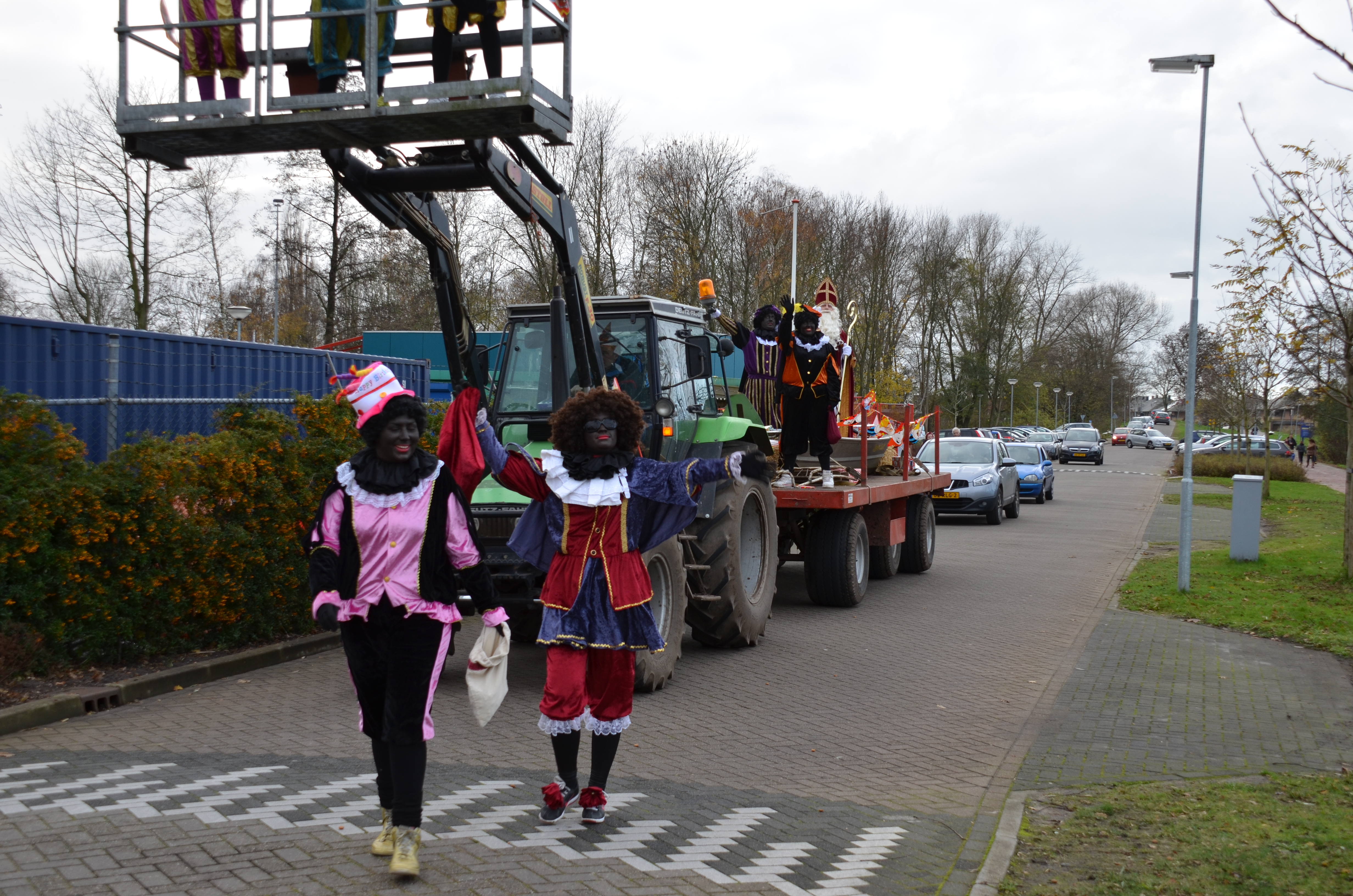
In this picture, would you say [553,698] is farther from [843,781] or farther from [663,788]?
[843,781]

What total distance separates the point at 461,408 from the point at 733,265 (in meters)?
30.6

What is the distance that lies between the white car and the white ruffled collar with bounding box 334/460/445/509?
257ft

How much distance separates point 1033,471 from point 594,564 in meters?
24.6

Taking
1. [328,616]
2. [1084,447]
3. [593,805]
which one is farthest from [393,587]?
[1084,447]

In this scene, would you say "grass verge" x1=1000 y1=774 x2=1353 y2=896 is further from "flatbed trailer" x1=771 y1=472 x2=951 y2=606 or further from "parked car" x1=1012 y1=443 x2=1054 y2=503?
"parked car" x1=1012 y1=443 x2=1054 y2=503

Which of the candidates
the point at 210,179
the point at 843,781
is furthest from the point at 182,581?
the point at 210,179

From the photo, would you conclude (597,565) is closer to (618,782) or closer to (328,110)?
(618,782)

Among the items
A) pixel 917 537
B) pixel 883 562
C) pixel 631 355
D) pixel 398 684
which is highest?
pixel 631 355

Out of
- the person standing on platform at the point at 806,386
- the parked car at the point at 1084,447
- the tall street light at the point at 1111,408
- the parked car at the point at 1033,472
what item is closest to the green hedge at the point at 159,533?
the person standing on platform at the point at 806,386

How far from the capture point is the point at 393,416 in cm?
Answer: 431

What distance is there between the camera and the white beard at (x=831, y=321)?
12.0 m

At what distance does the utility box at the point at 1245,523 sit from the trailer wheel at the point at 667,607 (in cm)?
974

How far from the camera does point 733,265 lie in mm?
34781

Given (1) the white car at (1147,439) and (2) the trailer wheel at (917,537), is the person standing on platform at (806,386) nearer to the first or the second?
(2) the trailer wheel at (917,537)
